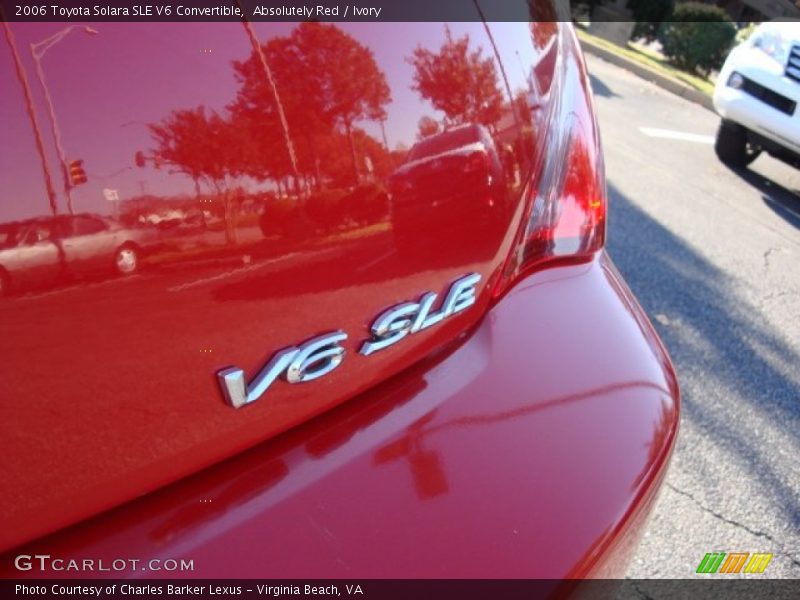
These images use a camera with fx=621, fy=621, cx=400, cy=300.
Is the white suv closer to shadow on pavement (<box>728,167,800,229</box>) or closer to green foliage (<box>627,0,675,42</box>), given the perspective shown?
shadow on pavement (<box>728,167,800,229</box>)

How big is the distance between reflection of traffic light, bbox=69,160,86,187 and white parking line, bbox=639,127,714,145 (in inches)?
239

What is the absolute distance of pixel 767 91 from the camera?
466 centimetres

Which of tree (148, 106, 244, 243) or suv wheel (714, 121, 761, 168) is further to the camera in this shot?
suv wheel (714, 121, 761, 168)

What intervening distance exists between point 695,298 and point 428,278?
8.56 ft

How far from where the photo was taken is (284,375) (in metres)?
0.67

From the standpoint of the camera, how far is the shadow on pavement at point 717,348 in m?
2.11

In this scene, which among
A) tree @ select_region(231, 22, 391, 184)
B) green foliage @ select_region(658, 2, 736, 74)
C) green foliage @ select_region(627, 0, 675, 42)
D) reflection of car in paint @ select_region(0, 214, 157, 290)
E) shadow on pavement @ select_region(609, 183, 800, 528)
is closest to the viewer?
reflection of car in paint @ select_region(0, 214, 157, 290)

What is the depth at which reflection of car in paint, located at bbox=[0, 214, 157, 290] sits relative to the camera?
50cm

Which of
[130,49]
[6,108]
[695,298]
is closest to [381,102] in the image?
[130,49]

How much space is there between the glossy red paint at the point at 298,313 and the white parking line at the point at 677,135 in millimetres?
5598

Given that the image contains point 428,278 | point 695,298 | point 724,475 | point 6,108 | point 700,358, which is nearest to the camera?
point 6,108

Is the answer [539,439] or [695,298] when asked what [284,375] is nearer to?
[539,439]

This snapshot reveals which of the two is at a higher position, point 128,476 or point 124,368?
point 124,368

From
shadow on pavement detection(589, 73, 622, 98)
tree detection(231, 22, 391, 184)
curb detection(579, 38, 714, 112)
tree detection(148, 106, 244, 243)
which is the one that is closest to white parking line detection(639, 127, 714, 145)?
shadow on pavement detection(589, 73, 622, 98)
